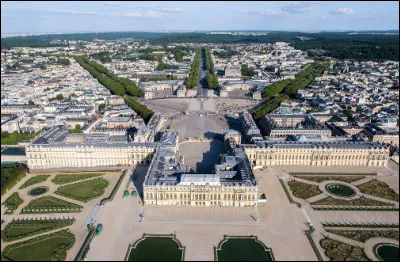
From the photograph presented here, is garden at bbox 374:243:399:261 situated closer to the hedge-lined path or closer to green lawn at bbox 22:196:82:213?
the hedge-lined path

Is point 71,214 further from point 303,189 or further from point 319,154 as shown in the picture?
point 319,154

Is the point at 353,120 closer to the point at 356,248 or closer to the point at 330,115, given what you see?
the point at 330,115

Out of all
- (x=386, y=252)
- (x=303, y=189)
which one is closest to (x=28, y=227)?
(x=303, y=189)

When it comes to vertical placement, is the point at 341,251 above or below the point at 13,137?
below

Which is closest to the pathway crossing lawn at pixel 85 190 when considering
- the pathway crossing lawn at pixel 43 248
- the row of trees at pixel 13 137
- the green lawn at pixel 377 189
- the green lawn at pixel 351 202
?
the pathway crossing lawn at pixel 43 248

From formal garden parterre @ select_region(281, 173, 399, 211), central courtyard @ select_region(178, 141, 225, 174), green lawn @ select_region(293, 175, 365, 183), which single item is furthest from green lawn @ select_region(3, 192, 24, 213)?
green lawn @ select_region(293, 175, 365, 183)

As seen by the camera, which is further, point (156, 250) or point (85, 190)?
point (85, 190)

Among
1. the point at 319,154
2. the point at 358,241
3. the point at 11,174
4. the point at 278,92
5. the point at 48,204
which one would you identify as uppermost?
the point at 278,92

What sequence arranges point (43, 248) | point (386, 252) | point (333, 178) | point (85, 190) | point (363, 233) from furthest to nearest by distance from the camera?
point (333, 178) < point (85, 190) < point (363, 233) < point (43, 248) < point (386, 252)
